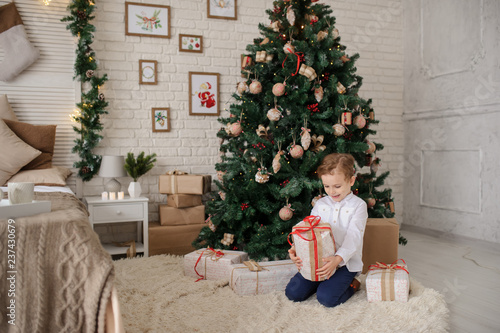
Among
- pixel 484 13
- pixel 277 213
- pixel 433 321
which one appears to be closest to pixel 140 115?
pixel 277 213

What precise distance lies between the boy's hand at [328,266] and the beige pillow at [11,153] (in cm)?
223

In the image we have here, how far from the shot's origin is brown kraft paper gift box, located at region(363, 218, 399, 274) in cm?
251

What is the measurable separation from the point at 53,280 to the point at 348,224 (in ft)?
4.78

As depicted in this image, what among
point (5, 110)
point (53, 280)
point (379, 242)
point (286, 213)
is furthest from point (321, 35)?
point (5, 110)

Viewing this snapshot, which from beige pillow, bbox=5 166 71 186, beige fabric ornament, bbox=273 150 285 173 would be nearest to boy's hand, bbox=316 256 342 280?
beige fabric ornament, bbox=273 150 285 173

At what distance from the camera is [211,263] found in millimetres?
2555

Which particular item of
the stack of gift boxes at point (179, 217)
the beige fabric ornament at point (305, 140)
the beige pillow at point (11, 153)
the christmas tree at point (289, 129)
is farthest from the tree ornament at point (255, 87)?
the beige pillow at point (11, 153)

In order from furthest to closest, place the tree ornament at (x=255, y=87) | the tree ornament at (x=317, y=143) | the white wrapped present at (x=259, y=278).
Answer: the tree ornament at (x=255, y=87)
the tree ornament at (x=317, y=143)
the white wrapped present at (x=259, y=278)

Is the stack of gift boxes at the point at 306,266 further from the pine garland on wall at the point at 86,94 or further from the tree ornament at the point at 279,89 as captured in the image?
the pine garland on wall at the point at 86,94

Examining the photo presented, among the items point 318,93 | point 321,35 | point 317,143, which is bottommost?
point 317,143

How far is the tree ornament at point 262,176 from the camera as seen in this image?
8.51ft

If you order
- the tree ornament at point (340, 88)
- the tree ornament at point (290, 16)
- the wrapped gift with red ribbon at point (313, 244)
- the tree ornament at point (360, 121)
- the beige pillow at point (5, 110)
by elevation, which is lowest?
the wrapped gift with red ribbon at point (313, 244)

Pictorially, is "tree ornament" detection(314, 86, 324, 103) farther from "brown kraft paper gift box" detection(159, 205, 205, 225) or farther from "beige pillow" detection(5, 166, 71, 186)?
"beige pillow" detection(5, 166, 71, 186)

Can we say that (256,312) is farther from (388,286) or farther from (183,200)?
(183,200)
